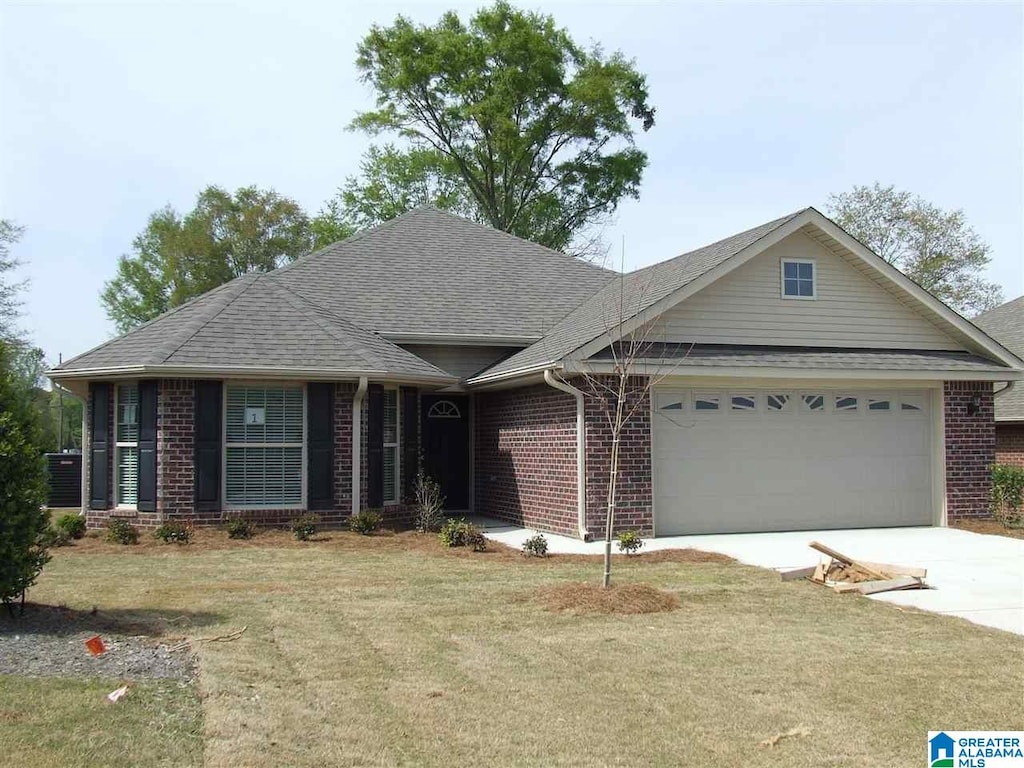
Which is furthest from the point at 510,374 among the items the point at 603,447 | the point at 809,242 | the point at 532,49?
the point at 532,49

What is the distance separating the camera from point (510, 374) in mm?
15414

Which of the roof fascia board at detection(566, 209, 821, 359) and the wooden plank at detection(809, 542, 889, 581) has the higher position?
the roof fascia board at detection(566, 209, 821, 359)

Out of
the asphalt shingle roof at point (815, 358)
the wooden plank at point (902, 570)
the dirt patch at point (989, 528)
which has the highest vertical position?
the asphalt shingle roof at point (815, 358)

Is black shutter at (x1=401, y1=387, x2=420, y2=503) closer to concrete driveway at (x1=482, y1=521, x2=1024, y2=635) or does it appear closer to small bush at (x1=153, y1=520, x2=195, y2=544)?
concrete driveway at (x1=482, y1=521, x2=1024, y2=635)

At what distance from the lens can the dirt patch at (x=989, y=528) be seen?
14845mm

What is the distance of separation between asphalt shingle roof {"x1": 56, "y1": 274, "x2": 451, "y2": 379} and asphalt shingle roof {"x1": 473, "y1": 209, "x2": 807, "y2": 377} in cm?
182

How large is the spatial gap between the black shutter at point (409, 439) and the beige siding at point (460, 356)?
1623 mm

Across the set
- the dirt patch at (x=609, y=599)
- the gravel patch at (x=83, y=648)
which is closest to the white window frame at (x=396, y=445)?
the dirt patch at (x=609, y=599)

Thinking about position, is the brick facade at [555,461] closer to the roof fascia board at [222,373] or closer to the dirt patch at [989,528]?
the roof fascia board at [222,373]

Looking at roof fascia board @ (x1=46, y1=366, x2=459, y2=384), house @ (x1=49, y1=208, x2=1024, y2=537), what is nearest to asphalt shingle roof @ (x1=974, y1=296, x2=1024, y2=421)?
house @ (x1=49, y1=208, x2=1024, y2=537)

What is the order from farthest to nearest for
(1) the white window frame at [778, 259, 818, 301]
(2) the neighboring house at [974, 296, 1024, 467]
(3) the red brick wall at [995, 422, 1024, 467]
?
(3) the red brick wall at [995, 422, 1024, 467], (2) the neighboring house at [974, 296, 1024, 467], (1) the white window frame at [778, 259, 818, 301]

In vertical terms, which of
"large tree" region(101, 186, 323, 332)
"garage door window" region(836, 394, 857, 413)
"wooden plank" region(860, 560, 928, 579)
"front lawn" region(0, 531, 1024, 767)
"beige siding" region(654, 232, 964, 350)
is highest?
"large tree" region(101, 186, 323, 332)

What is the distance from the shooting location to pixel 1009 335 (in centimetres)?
2328

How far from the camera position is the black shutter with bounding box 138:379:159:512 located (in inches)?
564
